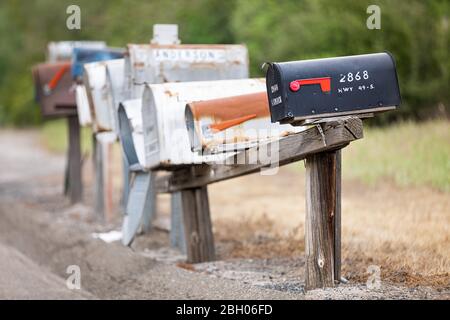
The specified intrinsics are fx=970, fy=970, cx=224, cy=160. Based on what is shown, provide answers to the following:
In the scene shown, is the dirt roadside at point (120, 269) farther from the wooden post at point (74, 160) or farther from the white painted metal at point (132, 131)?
the white painted metal at point (132, 131)

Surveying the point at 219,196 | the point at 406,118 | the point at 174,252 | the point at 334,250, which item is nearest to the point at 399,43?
the point at 406,118

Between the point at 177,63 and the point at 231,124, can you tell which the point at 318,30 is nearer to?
the point at 177,63

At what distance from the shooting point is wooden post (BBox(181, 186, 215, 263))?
27.6 feet

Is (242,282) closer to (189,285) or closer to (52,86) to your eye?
(189,285)

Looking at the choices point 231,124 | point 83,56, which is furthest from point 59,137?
point 231,124

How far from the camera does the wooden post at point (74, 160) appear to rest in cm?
1347

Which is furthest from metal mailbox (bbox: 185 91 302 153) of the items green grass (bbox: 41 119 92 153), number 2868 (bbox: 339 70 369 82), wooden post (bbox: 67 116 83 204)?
green grass (bbox: 41 119 92 153)

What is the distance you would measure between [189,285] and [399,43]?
1183 cm

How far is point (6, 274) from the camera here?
8086mm

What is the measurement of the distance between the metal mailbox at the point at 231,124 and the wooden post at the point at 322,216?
40.1 inches

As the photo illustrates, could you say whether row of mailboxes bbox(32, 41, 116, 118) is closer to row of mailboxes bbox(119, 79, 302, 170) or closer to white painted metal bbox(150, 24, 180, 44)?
white painted metal bbox(150, 24, 180, 44)

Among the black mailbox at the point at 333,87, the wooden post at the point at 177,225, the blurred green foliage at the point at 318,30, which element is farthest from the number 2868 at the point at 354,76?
the blurred green foliage at the point at 318,30

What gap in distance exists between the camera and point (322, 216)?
244 inches

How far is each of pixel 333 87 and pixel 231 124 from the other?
1.44 metres
